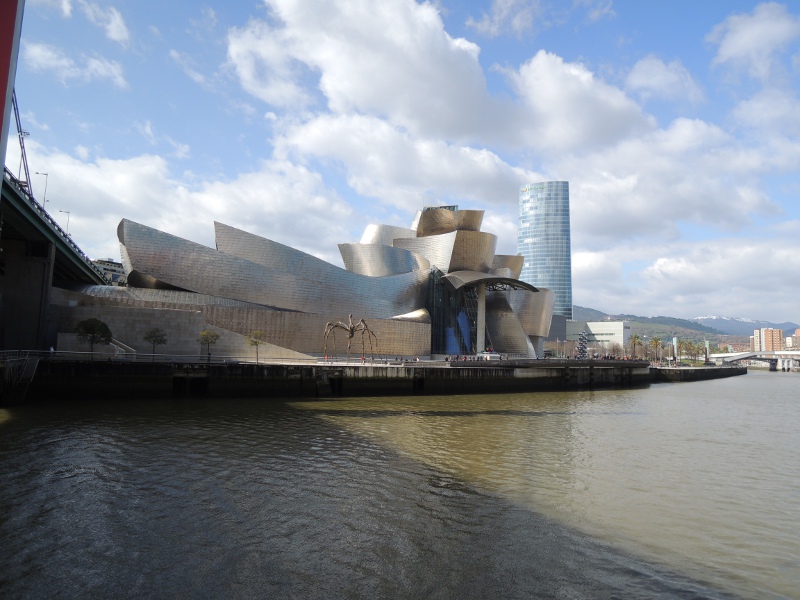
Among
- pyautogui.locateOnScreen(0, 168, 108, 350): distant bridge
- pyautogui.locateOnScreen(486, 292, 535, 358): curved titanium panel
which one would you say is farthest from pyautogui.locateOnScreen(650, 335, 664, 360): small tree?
pyautogui.locateOnScreen(0, 168, 108, 350): distant bridge

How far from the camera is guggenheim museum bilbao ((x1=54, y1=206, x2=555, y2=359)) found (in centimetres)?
3391

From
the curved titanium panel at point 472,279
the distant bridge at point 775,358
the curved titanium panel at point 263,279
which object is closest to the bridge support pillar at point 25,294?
the curved titanium panel at point 263,279

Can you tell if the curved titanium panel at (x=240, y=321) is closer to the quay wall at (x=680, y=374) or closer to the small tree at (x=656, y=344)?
the quay wall at (x=680, y=374)

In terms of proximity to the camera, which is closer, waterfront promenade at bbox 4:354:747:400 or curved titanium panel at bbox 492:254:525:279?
waterfront promenade at bbox 4:354:747:400

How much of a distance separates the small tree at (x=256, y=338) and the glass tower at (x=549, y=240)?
419 feet

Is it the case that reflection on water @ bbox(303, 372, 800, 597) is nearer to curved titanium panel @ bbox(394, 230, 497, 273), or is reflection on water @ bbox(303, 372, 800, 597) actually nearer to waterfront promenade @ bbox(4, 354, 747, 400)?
waterfront promenade @ bbox(4, 354, 747, 400)

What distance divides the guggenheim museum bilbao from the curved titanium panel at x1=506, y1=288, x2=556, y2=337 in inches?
4.2

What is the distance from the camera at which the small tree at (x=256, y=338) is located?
113ft

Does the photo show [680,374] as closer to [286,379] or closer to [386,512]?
[286,379]

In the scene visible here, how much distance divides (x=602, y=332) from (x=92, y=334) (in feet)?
457

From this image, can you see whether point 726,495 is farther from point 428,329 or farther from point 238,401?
point 428,329

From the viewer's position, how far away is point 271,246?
41062 millimetres

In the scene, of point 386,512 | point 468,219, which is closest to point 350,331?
point 468,219

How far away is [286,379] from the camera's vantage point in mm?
28281
